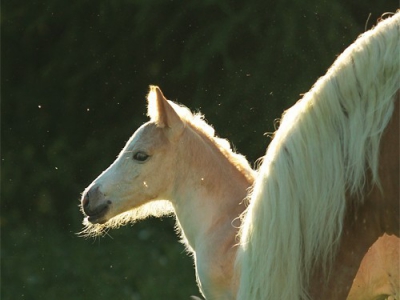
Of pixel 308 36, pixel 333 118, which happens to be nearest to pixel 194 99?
pixel 308 36

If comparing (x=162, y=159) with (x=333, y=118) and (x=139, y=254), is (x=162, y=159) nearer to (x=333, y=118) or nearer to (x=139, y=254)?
(x=333, y=118)

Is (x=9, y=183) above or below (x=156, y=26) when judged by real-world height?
below

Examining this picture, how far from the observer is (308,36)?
8.27 meters

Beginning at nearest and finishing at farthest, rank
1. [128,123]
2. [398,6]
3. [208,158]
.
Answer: [208,158]
[398,6]
[128,123]

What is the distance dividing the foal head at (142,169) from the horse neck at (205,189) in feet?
0.26

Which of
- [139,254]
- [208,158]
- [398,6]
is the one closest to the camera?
[208,158]

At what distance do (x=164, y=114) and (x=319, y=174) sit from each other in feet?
9.87

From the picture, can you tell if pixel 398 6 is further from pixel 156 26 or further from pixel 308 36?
pixel 156 26

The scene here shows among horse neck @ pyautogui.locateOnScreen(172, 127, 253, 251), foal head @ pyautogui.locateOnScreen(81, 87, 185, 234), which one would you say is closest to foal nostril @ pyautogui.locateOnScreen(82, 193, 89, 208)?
foal head @ pyautogui.locateOnScreen(81, 87, 185, 234)

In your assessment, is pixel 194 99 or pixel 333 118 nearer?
pixel 333 118

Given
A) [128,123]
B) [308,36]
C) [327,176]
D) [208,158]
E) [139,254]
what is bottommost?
[139,254]

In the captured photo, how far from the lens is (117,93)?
31.0 feet

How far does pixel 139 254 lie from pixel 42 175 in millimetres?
1698

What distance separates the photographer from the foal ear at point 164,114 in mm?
4953
